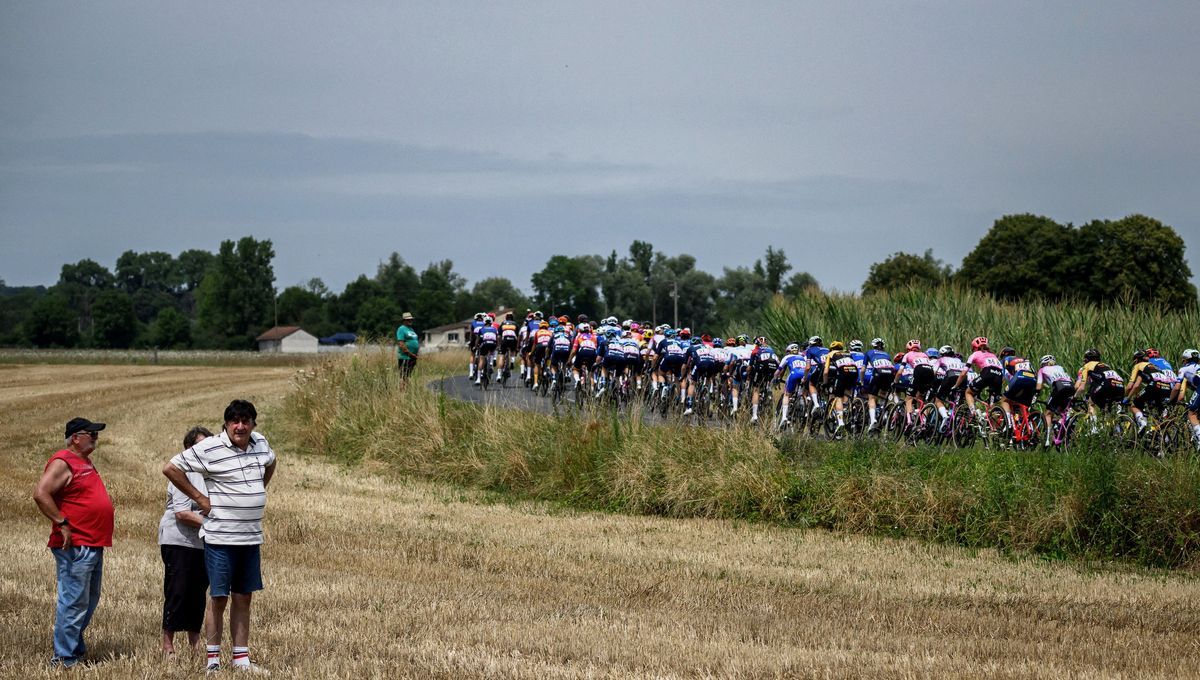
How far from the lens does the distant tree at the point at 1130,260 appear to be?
69125mm

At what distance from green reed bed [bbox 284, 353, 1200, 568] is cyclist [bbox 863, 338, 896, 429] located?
463 centimetres

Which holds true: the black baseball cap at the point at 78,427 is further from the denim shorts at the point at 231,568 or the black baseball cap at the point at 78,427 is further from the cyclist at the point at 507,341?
the cyclist at the point at 507,341

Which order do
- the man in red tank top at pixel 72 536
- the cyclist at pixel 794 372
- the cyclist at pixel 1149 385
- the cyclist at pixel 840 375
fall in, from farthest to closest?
the cyclist at pixel 794 372
the cyclist at pixel 840 375
the cyclist at pixel 1149 385
the man in red tank top at pixel 72 536

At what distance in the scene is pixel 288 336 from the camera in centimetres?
12925

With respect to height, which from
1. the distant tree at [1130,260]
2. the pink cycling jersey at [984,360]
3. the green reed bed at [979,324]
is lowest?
the pink cycling jersey at [984,360]

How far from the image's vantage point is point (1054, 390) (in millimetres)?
20625

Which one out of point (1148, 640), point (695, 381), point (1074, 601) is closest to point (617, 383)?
point (695, 381)

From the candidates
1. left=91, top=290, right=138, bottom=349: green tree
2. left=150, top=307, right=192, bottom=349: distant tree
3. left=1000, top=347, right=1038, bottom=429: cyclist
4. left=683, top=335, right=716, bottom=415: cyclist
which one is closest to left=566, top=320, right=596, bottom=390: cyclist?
left=683, top=335, right=716, bottom=415: cyclist

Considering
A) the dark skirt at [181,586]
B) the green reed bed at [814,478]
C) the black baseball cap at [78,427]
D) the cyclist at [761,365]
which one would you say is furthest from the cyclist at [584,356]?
the black baseball cap at [78,427]

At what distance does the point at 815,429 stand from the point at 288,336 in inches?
4472

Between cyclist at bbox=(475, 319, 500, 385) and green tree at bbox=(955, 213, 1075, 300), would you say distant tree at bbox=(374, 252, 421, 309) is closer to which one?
green tree at bbox=(955, 213, 1075, 300)

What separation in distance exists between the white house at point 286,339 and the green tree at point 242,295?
8.01ft

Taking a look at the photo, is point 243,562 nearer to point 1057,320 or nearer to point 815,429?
point 815,429

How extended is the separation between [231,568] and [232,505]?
402 mm
